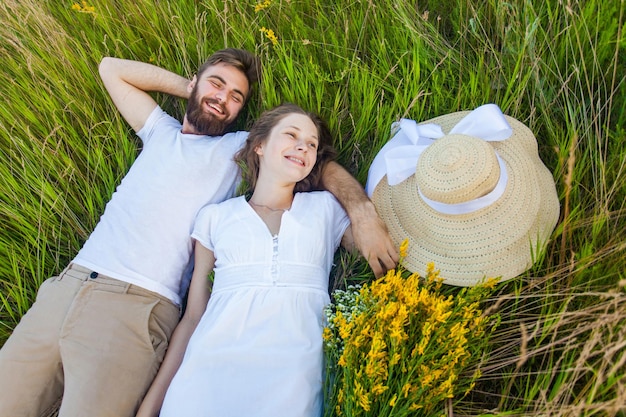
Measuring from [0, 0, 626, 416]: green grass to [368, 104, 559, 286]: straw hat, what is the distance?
0.16 meters

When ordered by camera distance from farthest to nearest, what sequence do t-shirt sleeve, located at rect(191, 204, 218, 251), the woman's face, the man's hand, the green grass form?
t-shirt sleeve, located at rect(191, 204, 218, 251), the woman's face, the man's hand, the green grass

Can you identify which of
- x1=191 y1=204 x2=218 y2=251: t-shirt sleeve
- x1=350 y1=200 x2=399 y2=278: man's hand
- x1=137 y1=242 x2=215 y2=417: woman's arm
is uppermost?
x1=191 y1=204 x2=218 y2=251: t-shirt sleeve

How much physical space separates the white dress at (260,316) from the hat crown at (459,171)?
77cm

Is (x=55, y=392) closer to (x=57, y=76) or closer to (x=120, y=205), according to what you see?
(x=120, y=205)

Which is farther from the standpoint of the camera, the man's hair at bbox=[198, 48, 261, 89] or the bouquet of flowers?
the man's hair at bbox=[198, 48, 261, 89]

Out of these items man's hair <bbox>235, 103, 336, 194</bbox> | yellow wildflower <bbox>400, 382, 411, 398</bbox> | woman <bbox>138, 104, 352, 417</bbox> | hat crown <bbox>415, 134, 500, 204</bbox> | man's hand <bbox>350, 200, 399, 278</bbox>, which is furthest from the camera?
man's hair <bbox>235, 103, 336, 194</bbox>

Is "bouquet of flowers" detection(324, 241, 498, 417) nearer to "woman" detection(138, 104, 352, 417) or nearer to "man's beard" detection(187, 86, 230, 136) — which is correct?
"woman" detection(138, 104, 352, 417)

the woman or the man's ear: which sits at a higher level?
the man's ear

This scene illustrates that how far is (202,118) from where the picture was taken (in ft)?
11.2

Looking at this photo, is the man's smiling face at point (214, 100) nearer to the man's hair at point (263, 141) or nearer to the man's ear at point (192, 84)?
the man's ear at point (192, 84)

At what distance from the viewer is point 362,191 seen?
2986 mm

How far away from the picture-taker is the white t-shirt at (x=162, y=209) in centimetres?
306

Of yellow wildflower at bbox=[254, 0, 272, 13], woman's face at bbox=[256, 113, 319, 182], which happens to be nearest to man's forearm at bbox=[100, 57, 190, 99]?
yellow wildflower at bbox=[254, 0, 272, 13]

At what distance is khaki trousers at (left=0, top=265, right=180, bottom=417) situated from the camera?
2703 millimetres
